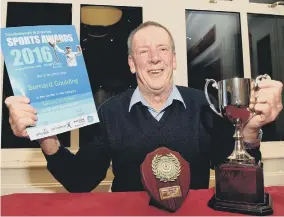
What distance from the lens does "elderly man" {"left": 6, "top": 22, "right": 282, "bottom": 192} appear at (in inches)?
47.5

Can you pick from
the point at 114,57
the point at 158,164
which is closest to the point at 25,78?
the point at 158,164

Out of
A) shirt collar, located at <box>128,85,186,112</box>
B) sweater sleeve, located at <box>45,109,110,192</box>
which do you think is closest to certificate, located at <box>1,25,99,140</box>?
sweater sleeve, located at <box>45,109,110,192</box>

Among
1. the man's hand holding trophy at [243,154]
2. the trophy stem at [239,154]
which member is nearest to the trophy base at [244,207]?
the man's hand holding trophy at [243,154]

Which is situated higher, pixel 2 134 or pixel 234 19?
pixel 234 19

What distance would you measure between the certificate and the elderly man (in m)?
0.35

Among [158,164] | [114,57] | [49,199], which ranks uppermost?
[114,57]

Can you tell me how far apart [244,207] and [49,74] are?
65 centimetres

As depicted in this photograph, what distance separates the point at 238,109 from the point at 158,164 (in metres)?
0.27

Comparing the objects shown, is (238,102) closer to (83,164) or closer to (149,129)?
(149,129)

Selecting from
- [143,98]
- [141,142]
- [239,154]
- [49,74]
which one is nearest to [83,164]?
[141,142]

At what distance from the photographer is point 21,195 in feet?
2.65

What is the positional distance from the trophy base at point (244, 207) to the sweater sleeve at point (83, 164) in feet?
1.97

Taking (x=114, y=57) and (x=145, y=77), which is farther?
(x=114, y=57)

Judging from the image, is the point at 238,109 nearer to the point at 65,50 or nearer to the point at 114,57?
the point at 65,50
